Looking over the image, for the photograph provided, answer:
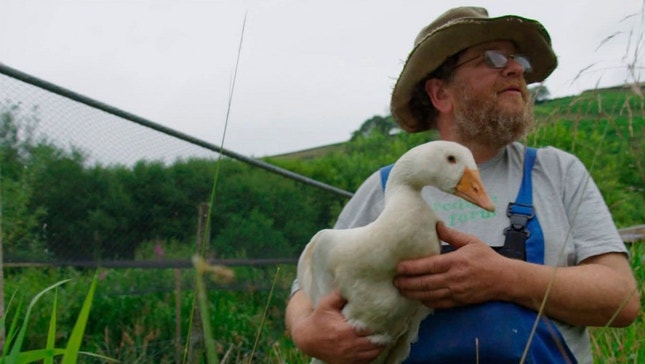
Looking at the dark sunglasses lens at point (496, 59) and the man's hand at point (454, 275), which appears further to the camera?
the dark sunglasses lens at point (496, 59)

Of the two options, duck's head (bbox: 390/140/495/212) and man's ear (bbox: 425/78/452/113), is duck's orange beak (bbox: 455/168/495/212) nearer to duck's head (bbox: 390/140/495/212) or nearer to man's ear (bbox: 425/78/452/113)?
duck's head (bbox: 390/140/495/212)

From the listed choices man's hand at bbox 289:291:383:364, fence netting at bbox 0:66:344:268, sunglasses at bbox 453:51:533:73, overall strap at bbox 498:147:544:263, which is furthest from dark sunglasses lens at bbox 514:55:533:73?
fence netting at bbox 0:66:344:268

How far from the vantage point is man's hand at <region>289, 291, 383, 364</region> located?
160cm

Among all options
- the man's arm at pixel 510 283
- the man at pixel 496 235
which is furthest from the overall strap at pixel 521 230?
the man's arm at pixel 510 283

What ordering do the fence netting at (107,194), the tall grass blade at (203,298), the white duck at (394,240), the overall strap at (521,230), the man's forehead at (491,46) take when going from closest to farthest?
the tall grass blade at (203,298)
the white duck at (394,240)
the overall strap at (521,230)
the man's forehead at (491,46)
the fence netting at (107,194)

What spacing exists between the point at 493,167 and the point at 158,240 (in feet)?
6.42

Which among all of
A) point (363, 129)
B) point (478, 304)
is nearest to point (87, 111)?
point (478, 304)

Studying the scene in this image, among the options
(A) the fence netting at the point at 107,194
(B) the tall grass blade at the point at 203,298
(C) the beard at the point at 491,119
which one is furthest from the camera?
(A) the fence netting at the point at 107,194

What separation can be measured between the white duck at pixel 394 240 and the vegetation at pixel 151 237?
0.65 metres

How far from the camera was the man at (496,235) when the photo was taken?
1582 millimetres

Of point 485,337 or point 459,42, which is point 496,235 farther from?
point 459,42

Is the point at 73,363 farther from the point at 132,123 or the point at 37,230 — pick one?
the point at 132,123

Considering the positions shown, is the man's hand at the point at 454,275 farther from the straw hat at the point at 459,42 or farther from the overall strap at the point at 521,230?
the straw hat at the point at 459,42

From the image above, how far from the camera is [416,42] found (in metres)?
2.46
